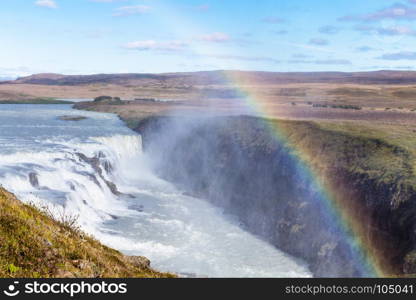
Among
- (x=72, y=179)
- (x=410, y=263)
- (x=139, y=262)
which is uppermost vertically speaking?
(x=139, y=262)

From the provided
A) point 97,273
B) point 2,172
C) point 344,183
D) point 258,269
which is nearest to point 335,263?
point 258,269

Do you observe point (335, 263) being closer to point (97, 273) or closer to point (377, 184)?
point (377, 184)

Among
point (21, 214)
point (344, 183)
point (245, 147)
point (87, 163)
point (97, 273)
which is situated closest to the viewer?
point (97, 273)

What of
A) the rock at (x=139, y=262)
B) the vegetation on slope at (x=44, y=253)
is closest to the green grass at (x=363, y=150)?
the rock at (x=139, y=262)

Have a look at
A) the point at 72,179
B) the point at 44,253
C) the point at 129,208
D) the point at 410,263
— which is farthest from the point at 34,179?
the point at 410,263

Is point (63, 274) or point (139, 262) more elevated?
point (63, 274)

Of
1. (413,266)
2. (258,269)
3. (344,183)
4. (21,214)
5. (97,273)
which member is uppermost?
(21,214)

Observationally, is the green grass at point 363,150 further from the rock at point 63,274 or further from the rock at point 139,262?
the rock at point 63,274

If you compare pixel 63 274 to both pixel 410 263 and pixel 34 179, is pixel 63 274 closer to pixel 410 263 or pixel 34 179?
pixel 410 263
